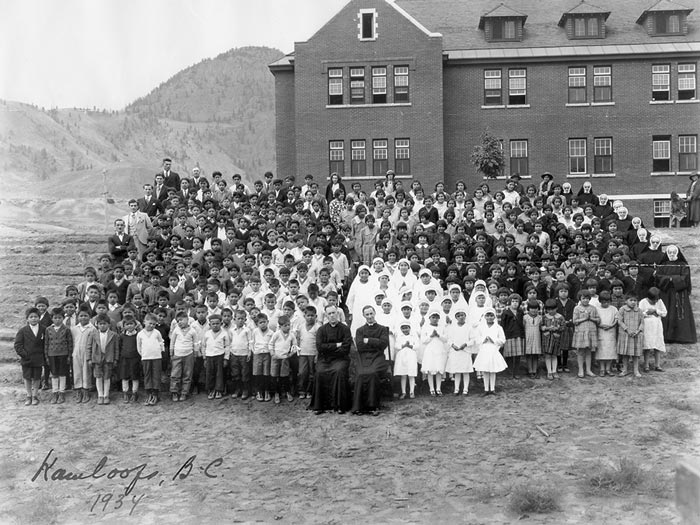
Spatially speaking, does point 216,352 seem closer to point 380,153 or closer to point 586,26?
point 380,153

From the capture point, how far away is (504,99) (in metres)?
32.2

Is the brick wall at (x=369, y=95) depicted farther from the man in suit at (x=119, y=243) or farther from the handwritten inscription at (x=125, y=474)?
the handwritten inscription at (x=125, y=474)

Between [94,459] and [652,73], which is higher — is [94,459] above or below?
below

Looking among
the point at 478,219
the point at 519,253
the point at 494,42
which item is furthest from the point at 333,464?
the point at 494,42

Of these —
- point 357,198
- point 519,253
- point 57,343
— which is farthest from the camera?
point 357,198

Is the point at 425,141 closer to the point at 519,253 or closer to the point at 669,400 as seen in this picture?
the point at 519,253

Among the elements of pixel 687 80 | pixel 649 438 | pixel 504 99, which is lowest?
pixel 649 438

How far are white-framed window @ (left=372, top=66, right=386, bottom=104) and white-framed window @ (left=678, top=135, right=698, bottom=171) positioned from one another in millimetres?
12284

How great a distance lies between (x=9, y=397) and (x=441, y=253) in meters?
8.21

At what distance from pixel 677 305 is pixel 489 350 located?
4.49 m

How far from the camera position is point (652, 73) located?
3186 cm

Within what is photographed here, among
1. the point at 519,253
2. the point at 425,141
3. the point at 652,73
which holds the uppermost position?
the point at 652,73

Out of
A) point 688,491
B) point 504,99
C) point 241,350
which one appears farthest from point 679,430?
point 504,99

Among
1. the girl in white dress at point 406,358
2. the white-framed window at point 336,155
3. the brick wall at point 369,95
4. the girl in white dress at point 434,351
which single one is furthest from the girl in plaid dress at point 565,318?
the white-framed window at point 336,155
